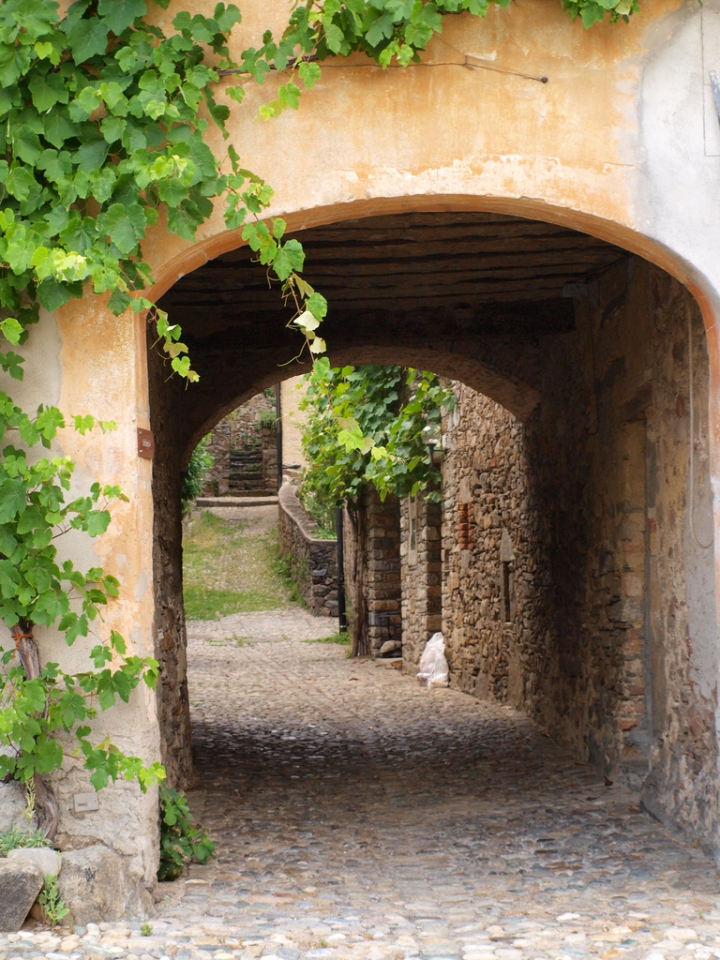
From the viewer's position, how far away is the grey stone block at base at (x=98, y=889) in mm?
3570

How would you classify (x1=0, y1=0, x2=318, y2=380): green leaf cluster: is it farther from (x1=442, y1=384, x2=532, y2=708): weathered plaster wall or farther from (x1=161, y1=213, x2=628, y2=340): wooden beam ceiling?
(x1=442, y1=384, x2=532, y2=708): weathered plaster wall

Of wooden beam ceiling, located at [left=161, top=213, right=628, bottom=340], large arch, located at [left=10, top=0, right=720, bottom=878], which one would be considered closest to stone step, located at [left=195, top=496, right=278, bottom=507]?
wooden beam ceiling, located at [left=161, top=213, right=628, bottom=340]

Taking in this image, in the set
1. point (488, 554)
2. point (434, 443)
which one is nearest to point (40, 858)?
point (488, 554)

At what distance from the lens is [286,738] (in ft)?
26.5

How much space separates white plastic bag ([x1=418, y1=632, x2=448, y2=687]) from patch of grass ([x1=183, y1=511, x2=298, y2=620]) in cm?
736

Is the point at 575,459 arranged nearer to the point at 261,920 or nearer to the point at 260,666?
the point at 261,920

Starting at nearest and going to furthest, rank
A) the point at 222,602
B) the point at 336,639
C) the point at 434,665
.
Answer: the point at 434,665, the point at 336,639, the point at 222,602

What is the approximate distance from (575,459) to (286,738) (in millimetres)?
3037

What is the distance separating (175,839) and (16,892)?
802 millimetres

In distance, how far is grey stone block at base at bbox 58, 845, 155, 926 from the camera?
357 centimetres

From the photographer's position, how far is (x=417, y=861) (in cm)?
463

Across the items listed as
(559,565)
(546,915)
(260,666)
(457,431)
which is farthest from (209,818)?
(260,666)

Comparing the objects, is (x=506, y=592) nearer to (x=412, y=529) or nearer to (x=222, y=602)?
(x=412, y=529)

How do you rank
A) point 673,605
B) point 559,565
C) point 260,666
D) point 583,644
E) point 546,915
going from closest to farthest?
point 546,915 < point 673,605 < point 583,644 < point 559,565 < point 260,666
